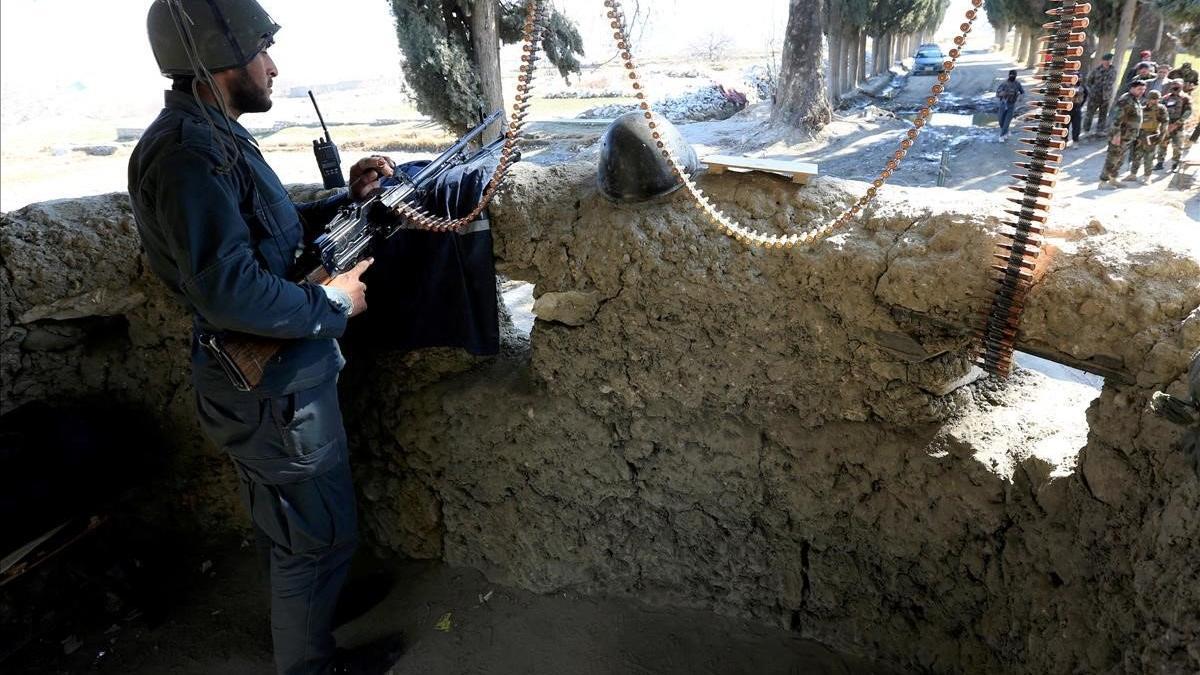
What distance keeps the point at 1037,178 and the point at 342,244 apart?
81.6 inches

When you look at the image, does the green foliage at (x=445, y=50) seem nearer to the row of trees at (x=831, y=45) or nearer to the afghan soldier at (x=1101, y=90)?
the row of trees at (x=831, y=45)

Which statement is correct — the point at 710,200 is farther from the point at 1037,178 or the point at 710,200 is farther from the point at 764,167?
the point at 1037,178

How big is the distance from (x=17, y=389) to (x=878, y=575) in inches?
149

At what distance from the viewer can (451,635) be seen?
3062 mm

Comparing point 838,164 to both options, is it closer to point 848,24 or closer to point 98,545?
point 848,24

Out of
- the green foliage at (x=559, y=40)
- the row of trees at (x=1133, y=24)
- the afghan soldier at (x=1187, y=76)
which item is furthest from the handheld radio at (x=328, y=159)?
the afghan soldier at (x=1187, y=76)

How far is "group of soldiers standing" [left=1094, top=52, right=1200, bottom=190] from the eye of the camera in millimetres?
7754

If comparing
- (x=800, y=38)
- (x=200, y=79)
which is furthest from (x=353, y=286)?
(x=800, y=38)

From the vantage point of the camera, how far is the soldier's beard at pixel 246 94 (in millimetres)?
2152

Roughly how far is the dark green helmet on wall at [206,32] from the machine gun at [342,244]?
1.85ft

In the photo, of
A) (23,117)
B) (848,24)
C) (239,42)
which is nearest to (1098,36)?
(848,24)

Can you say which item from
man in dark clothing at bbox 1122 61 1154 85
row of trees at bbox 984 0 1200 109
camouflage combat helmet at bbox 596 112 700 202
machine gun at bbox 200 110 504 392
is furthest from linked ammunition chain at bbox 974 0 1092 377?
row of trees at bbox 984 0 1200 109

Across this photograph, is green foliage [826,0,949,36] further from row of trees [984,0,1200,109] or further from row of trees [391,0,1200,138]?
row of trees [984,0,1200,109]

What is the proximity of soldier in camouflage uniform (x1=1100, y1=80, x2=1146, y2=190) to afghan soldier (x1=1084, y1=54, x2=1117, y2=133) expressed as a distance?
2.25 meters
